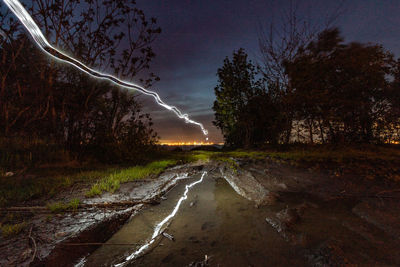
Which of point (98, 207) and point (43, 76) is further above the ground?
point (43, 76)

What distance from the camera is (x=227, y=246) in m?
2.11

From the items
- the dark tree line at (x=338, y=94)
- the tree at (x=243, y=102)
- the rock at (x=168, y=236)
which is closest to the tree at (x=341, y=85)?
the dark tree line at (x=338, y=94)

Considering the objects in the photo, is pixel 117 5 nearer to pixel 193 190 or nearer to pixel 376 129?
pixel 193 190

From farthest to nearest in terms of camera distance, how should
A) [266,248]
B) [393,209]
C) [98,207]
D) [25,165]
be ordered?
[25,165] → [98,207] → [393,209] → [266,248]

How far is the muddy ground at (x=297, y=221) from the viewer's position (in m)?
1.81

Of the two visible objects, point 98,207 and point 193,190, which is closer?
point 98,207

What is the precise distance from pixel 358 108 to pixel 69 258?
15.1m

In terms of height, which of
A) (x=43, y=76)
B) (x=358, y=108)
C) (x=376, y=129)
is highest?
(x=43, y=76)

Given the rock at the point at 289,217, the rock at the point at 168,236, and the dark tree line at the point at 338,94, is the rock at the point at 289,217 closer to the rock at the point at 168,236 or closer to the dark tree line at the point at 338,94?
the rock at the point at 168,236

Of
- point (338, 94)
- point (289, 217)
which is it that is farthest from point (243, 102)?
point (289, 217)

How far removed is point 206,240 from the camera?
2260mm

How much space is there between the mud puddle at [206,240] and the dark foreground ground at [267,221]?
16 mm

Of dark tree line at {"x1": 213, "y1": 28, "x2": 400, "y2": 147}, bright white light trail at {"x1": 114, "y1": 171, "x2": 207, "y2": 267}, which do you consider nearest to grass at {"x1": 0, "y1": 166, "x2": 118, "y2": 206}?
bright white light trail at {"x1": 114, "y1": 171, "x2": 207, "y2": 267}

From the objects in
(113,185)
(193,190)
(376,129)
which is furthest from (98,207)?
(376,129)
